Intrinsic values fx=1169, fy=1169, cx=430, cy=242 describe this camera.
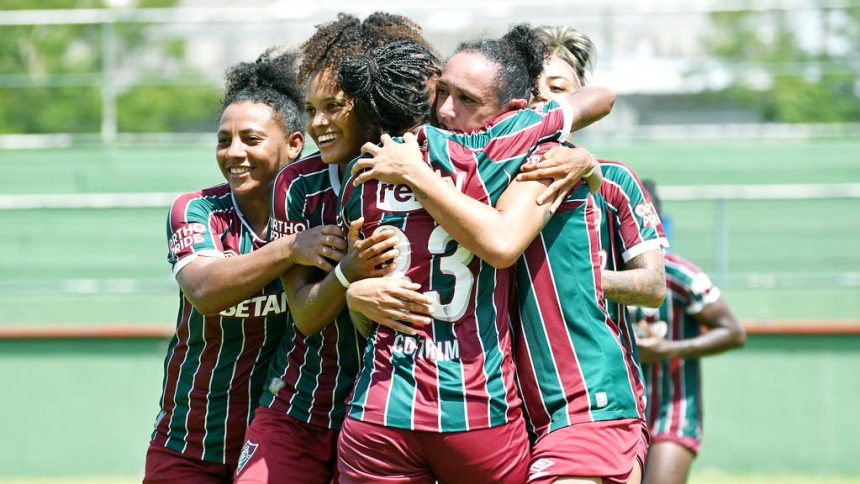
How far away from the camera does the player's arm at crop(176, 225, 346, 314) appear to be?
11.5ft

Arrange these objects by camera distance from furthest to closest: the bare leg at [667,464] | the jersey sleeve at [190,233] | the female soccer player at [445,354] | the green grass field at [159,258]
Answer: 1. the green grass field at [159,258]
2. the bare leg at [667,464]
3. the jersey sleeve at [190,233]
4. the female soccer player at [445,354]

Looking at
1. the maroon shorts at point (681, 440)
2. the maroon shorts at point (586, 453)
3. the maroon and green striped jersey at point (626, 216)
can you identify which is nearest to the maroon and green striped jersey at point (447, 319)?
the maroon shorts at point (586, 453)

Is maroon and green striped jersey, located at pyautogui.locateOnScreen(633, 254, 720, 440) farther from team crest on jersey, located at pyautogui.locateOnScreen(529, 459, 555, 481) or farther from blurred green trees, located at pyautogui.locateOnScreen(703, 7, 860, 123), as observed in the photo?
blurred green trees, located at pyautogui.locateOnScreen(703, 7, 860, 123)

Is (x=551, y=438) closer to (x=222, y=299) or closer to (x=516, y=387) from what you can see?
(x=516, y=387)

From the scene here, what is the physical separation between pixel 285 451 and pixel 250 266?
1.99 ft

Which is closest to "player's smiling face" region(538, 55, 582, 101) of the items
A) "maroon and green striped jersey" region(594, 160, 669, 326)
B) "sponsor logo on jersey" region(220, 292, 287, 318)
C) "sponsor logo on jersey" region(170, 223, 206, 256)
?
"maroon and green striped jersey" region(594, 160, 669, 326)

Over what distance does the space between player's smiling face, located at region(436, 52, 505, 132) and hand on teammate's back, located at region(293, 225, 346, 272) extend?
18.8 inches

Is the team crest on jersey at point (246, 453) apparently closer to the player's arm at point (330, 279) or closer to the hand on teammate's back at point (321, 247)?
the player's arm at point (330, 279)

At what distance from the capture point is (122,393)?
876cm

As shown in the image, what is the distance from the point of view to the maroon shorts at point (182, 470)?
166 inches

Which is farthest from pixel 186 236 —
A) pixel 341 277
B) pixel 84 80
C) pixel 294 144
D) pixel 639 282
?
pixel 84 80

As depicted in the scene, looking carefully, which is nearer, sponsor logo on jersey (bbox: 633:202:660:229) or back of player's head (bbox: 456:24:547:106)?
back of player's head (bbox: 456:24:547:106)

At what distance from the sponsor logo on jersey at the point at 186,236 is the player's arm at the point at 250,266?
97mm

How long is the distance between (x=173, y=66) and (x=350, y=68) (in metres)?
11.1
